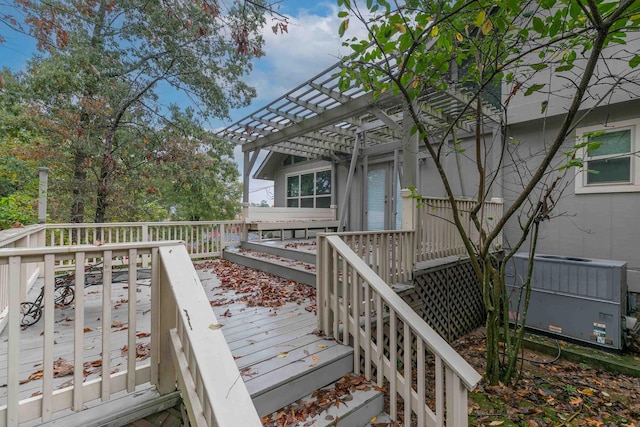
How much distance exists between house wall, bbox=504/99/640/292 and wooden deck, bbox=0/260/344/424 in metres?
4.16

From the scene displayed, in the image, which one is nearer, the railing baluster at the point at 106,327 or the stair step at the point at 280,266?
the railing baluster at the point at 106,327

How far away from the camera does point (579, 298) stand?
4.04 metres

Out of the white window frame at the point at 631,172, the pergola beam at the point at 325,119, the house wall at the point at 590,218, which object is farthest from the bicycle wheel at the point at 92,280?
the white window frame at the point at 631,172

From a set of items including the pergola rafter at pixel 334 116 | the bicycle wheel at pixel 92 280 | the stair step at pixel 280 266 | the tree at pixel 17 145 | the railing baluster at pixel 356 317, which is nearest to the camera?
the railing baluster at pixel 356 317

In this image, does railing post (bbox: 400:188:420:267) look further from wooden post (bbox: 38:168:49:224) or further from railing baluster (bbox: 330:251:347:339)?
wooden post (bbox: 38:168:49:224)

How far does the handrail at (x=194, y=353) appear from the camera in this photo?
1.10m

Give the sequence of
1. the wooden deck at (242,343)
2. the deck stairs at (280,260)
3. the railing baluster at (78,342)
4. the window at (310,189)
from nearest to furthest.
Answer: the railing baluster at (78,342), the wooden deck at (242,343), the deck stairs at (280,260), the window at (310,189)

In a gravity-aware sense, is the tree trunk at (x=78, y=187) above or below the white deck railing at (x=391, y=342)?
above

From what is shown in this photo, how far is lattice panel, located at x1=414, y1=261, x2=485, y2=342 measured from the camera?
13.2ft

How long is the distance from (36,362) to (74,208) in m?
7.20

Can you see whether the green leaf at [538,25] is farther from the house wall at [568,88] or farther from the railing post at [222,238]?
the railing post at [222,238]

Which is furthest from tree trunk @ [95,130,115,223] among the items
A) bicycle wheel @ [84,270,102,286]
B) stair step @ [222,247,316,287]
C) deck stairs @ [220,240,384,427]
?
deck stairs @ [220,240,384,427]

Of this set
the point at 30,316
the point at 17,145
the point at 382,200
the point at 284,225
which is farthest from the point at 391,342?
the point at 17,145

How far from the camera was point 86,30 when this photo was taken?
7203 millimetres
